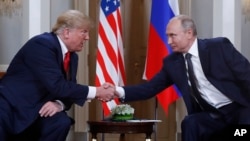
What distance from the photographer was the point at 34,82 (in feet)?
12.9

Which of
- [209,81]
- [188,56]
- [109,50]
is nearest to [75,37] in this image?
[188,56]

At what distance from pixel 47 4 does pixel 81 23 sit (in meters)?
2.43

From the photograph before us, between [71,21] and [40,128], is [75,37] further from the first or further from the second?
[40,128]

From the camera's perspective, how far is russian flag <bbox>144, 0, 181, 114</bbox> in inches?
231

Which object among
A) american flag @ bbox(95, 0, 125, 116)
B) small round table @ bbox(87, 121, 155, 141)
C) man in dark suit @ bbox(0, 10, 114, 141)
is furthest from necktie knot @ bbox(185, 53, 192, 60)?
american flag @ bbox(95, 0, 125, 116)

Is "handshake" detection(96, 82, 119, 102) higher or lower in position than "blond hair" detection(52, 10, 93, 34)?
lower

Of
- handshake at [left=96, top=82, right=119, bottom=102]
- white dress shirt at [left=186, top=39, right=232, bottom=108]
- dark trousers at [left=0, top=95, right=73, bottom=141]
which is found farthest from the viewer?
handshake at [left=96, top=82, right=119, bottom=102]

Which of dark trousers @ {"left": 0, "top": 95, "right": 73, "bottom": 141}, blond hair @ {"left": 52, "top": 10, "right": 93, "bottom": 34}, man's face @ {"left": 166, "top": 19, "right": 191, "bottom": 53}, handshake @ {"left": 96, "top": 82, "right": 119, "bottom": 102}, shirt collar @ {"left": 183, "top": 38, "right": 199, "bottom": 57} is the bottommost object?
dark trousers @ {"left": 0, "top": 95, "right": 73, "bottom": 141}

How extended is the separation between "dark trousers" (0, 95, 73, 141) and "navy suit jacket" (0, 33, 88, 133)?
5cm

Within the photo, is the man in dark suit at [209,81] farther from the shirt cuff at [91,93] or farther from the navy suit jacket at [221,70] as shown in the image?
the shirt cuff at [91,93]

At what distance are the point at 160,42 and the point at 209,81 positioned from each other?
1.98 metres

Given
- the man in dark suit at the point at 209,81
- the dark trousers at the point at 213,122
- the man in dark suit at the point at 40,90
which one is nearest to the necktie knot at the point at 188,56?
the man in dark suit at the point at 209,81

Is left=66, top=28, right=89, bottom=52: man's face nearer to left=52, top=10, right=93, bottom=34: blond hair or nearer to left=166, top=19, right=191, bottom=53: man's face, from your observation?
left=52, top=10, right=93, bottom=34: blond hair

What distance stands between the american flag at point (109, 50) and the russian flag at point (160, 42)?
31 cm
